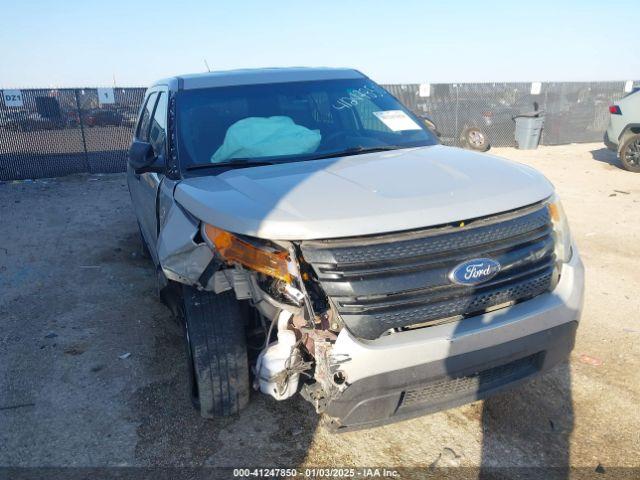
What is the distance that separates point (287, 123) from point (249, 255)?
1435 millimetres

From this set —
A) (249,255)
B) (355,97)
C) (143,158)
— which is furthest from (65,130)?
(249,255)

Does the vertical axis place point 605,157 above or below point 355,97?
below

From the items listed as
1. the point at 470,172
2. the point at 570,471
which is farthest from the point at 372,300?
the point at 570,471

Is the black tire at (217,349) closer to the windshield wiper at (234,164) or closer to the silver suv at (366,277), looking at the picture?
the silver suv at (366,277)

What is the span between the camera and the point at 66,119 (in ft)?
36.4

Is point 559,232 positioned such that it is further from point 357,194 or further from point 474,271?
point 357,194

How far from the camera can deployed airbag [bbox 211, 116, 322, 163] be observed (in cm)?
312

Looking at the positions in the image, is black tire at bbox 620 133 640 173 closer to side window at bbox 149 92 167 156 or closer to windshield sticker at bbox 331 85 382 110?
windshield sticker at bbox 331 85 382 110

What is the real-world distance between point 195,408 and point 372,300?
134 centimetres

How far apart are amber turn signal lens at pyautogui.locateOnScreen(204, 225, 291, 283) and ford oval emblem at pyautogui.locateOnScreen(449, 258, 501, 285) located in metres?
0.69

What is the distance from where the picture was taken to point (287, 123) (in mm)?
3379

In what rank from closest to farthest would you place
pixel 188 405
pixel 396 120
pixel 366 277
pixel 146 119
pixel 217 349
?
pixel 366 277
pixel 217 349
pixel 188 405
pixel 396 120
pixel 146 119

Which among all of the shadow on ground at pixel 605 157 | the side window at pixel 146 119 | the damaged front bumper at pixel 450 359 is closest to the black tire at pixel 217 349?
the damaged front bumper at pixel 450 359

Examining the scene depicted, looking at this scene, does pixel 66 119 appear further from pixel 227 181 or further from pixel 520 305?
pixel 520 305
